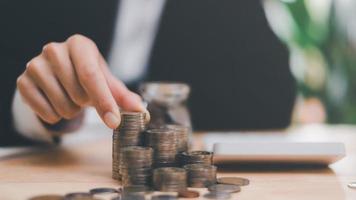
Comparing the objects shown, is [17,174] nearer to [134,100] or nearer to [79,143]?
[134,100]

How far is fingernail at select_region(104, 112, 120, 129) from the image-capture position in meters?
0.87

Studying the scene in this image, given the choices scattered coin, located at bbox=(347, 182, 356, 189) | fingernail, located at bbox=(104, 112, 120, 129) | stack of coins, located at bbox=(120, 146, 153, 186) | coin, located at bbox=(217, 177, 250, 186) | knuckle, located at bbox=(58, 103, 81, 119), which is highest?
knuckle, located at bbox=(58, 103, 81, 119)

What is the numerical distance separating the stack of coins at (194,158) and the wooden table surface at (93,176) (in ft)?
0.20

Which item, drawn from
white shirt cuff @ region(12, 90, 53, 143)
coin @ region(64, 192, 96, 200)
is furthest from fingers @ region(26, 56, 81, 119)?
coin @ region(64, 192, 96, 200)

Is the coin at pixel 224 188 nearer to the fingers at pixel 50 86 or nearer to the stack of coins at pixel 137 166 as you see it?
the stack of coins at pixel 137 166

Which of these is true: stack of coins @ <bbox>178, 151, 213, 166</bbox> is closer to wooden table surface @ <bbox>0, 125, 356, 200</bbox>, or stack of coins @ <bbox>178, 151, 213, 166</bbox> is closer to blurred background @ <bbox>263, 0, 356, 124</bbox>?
wooden table surface @ <bbox>0, 125, 356, 200</bbox>

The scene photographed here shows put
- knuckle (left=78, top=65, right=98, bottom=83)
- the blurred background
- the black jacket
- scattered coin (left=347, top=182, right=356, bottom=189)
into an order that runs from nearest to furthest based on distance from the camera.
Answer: scattered coin (left=347, top=182, right=356, bottom=189)
knuckle (left=78, top=65, right=98, bottom=83)
the black jacket
the blurred background

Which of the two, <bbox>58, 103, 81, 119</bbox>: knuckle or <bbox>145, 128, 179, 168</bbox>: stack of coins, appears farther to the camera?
<bbox>58, 103, 81, 119</bbox>: knuckle

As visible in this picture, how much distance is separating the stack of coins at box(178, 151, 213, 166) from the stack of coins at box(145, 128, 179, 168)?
0.01 metres

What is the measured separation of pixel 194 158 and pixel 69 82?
0.29m

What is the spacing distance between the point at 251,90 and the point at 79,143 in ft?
2.39

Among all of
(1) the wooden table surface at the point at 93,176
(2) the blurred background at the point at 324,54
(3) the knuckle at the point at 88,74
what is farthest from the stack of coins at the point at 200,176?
(2) the blurred background at the point at 324,54

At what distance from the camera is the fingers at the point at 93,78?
2.94ft

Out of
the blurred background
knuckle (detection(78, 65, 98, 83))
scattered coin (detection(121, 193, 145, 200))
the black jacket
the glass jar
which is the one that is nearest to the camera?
scattered coin (detection(121, 193, 145, 200))
